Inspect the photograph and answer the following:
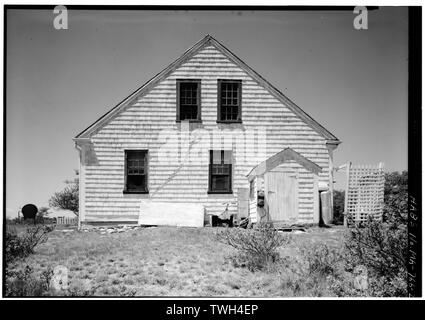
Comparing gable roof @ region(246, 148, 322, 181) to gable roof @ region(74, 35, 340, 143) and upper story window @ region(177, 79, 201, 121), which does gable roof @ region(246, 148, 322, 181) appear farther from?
upper story window @ region(177, 79, 201, 121)

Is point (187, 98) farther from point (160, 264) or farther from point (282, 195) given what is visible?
point (160, 264)

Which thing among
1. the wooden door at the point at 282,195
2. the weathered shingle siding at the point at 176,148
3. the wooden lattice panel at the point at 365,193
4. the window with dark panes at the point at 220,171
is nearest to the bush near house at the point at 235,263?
the wooden lattice panel at the point at 365,193

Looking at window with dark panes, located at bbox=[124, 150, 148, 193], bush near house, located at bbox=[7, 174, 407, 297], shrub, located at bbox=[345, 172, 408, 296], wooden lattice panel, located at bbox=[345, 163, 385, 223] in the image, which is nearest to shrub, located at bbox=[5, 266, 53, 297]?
bush near house, located at bbox=[7, 174, 407, 297]

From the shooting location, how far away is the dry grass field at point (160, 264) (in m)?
9.30

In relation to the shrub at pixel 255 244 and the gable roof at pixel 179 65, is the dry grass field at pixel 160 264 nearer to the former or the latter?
the shrub at pixel 255 244

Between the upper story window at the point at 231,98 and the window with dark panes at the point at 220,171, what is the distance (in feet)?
2.19

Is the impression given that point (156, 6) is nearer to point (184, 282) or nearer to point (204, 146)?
point (204, 146)

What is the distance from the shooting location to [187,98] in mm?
10562

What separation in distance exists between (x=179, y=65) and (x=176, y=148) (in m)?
1.47

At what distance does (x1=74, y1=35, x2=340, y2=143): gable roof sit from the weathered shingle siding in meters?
0.08

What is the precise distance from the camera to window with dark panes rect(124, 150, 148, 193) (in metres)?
10.4

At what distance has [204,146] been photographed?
10.3 metres

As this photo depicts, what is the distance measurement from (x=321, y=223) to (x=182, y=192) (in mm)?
2505
